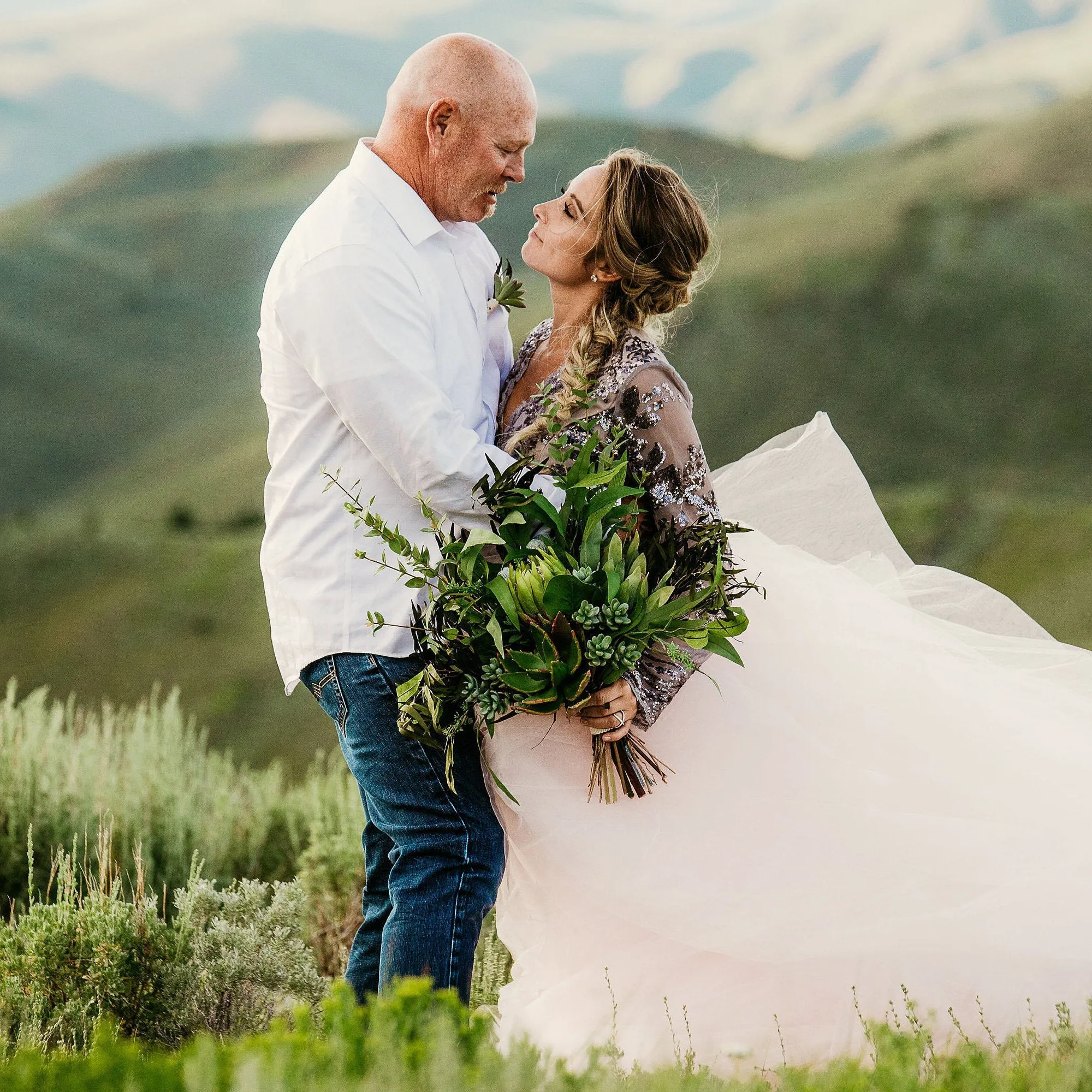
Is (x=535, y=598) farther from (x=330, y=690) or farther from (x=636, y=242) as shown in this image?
(x=636, y=242)

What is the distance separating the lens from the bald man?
2.50 metres

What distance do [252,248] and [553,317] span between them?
2870cm

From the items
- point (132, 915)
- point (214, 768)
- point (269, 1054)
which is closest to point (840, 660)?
point (269, 1054)

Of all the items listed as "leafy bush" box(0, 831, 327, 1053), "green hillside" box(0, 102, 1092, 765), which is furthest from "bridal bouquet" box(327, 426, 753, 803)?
"green hillside" box(0, 102, 1092, 765)

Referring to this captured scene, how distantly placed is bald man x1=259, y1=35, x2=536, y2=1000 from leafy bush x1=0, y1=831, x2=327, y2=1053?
0.80m

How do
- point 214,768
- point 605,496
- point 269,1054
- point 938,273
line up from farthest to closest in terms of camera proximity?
point 938,273
point 214,768
point 605,496
point 269,1054

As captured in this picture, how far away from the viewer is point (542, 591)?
2.44 metres

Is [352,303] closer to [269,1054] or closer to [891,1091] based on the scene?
[269,1054]

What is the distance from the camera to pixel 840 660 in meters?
3.06

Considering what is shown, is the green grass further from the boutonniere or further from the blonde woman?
the boutonniere

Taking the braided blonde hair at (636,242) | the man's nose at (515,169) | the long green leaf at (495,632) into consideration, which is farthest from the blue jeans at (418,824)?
the man's nose at (515,169)

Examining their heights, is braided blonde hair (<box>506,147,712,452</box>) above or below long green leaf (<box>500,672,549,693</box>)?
above

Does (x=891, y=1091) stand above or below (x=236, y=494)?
below

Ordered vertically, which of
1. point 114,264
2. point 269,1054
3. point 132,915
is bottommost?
point 269,1054
